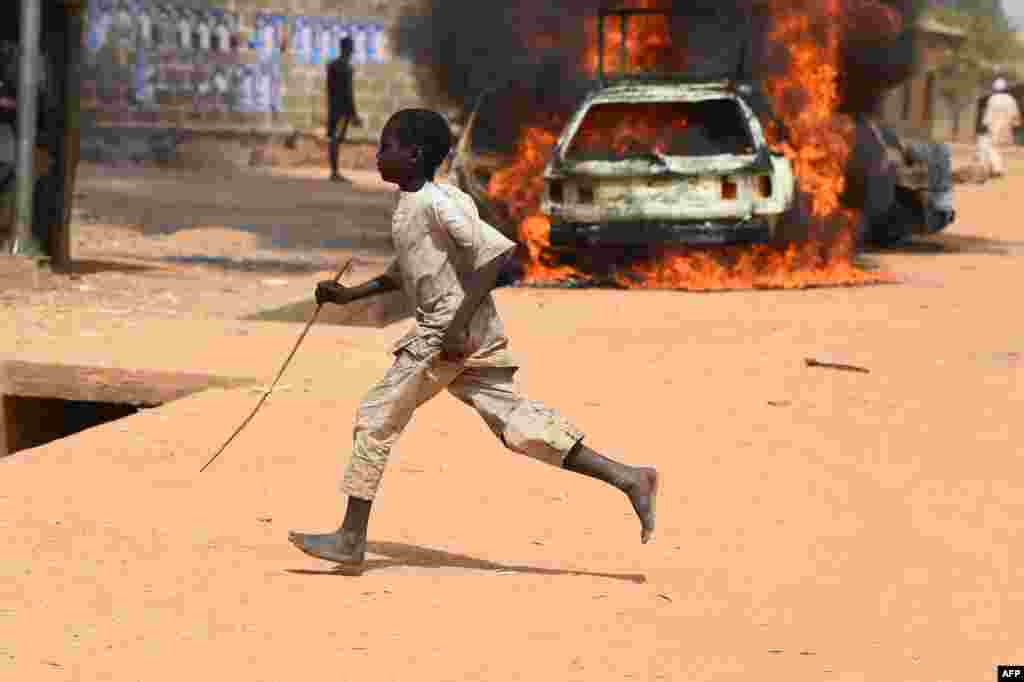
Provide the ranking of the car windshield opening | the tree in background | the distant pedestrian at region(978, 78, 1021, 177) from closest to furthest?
the car windshield opening, the distant pedestrian at region(978, 78, 1021, 177), the tree in background

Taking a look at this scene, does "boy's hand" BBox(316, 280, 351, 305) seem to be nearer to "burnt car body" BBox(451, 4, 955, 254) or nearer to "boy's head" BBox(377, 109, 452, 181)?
"boy's head" BBox(377, 109, 452, 181)

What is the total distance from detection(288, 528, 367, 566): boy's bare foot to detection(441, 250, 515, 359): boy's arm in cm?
67

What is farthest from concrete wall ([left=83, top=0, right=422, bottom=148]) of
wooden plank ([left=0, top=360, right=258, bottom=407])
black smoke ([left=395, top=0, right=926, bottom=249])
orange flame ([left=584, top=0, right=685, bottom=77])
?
wooden plank ([left=0, top=360, right=258, bottom=407])

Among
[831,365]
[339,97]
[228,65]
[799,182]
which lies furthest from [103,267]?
[228,65]

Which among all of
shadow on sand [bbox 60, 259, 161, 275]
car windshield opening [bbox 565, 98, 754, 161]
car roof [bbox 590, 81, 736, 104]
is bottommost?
shadow on sand [bbox 60, 259, 161, 275]

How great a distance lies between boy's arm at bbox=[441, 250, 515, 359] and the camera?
579cm

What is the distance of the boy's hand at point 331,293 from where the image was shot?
19.5 ft

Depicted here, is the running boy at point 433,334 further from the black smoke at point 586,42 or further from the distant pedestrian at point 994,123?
the distant pedestrian at point 994,123

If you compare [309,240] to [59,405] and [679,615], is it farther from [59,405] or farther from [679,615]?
[679,615]

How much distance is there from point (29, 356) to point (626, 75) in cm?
751

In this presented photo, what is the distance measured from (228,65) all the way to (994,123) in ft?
46.3

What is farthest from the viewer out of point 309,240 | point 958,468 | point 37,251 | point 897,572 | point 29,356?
point 309,240

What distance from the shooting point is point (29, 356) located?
397 inches

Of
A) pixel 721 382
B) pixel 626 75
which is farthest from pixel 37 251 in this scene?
pixel 721 382
